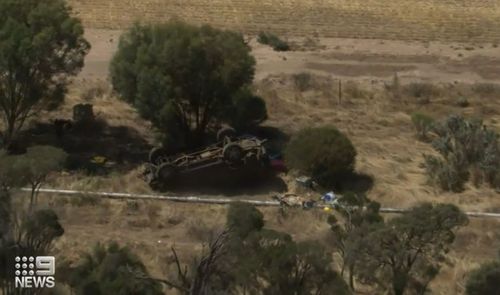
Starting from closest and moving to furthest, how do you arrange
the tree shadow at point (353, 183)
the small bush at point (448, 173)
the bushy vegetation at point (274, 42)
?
the tree shadow at point (353, 183) < the small bush at point (448, 173) < the bushy vegetation at point (274, 42)

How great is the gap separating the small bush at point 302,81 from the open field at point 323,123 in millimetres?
72

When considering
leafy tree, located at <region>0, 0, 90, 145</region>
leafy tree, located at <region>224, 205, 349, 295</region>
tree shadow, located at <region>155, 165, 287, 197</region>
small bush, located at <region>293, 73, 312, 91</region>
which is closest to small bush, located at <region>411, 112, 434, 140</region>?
small bush, located at <region>293, 73, 312, 91</region>

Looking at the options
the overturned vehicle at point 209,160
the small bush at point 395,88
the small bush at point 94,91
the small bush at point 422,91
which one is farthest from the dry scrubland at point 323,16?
the overturned vehicle at point 209,160

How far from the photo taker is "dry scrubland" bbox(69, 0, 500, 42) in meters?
52.5

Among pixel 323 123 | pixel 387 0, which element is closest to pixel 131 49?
pixel 323 123

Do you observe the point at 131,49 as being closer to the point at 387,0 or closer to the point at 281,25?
the point at 281,25

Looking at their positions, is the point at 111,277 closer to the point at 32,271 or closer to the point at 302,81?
the point at 32,271

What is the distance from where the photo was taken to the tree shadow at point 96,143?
25.1 meters

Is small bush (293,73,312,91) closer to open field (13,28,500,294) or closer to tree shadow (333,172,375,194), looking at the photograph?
open field (13,28,500,294)

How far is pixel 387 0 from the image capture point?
195 ft

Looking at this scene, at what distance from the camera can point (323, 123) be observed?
30.0 m

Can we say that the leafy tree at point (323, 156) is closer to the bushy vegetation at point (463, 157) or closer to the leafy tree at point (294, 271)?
the bushy vegetation at point (463, 157)

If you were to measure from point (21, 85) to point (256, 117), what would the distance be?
7.47m

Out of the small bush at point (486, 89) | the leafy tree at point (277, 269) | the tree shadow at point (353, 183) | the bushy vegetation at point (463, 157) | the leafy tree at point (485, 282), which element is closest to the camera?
the leafy tree at point (277, 269)
